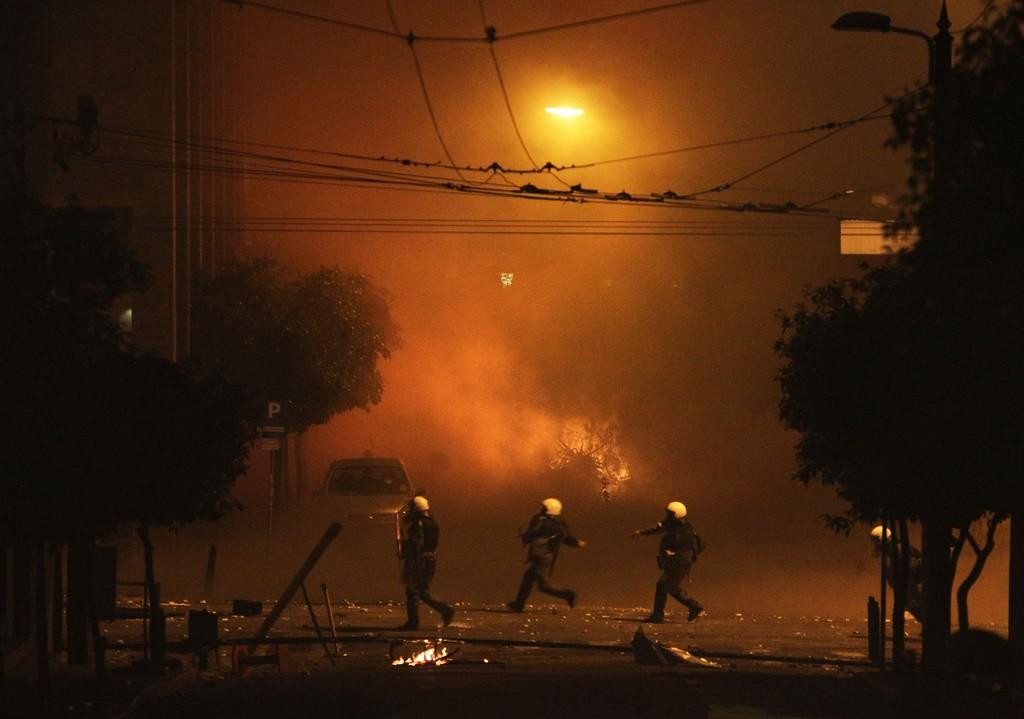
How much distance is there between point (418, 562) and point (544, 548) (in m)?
2.23

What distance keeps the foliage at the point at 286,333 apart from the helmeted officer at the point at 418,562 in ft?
69.6

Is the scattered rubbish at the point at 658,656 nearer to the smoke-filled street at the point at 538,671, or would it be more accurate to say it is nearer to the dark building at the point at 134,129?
the smoke-filled street at the point at 538,671

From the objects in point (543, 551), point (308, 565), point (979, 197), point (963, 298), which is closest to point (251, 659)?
point (308, 565)

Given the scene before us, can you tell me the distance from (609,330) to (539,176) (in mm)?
10830

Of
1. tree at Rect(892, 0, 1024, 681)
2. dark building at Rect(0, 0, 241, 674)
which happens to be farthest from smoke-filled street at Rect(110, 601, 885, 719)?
tree at Rect(892, 0, 1024, 681)

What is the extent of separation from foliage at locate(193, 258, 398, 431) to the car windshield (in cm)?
900

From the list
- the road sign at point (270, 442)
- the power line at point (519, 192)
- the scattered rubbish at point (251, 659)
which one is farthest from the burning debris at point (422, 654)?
the road sign at point (270, 442)

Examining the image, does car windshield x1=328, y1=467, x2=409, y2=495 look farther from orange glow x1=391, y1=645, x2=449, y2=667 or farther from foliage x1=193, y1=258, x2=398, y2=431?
orange glow x1=391, y1=645, x2=449, y2=667

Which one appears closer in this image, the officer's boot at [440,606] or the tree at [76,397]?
the tree at [76,397]

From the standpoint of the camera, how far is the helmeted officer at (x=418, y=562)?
2006 cm

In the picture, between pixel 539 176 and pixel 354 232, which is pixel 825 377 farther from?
pixel 354 232

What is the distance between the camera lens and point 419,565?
20.1 m

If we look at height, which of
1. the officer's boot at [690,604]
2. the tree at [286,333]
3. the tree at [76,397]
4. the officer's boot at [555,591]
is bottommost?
the officer's boot at [690,604]

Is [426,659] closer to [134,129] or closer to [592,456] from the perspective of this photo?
[134,129]
